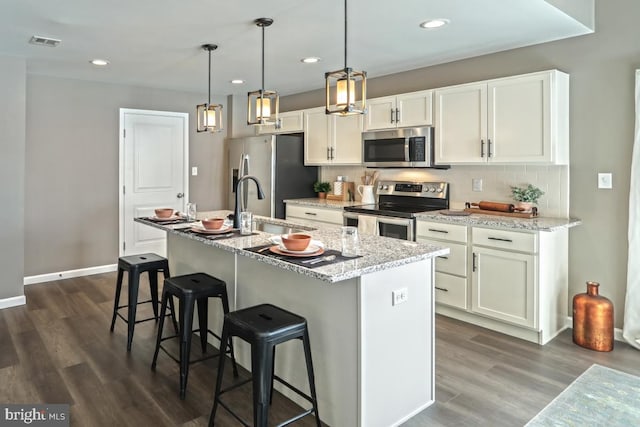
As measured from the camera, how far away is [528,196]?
356 cm

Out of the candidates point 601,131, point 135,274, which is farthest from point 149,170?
point 601,131

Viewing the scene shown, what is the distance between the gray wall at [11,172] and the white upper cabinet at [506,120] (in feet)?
13.0

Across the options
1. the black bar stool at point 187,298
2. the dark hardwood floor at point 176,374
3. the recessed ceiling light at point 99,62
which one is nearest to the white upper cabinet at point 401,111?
the dark hardwood floor at point 176,374

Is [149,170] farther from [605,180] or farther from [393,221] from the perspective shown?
[605,180]

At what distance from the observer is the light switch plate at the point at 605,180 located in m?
3.26

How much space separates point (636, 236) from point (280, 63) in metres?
3.40

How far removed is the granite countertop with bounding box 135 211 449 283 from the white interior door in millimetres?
2916

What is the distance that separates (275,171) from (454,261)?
8.51ft

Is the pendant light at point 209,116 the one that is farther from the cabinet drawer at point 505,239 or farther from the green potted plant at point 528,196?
the green potted plant at point 528,196

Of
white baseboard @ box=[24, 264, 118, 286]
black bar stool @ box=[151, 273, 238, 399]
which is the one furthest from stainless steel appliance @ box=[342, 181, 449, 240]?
white baseboard @ box=[24, 264, 118, 286]

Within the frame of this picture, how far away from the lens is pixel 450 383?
260cm

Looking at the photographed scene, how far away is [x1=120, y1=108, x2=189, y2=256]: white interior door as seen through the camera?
17.8 ft

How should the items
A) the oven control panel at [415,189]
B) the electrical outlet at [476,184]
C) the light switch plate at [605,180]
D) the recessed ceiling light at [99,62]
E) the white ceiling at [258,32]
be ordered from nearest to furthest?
the white ceiling at [258,32] → the light switch plate at [605,180] → the electrical outlet at [476,184] → the recessed ceiling light at [99,62] → the oven control panel at [415,189]

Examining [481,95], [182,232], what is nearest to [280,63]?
[481,95]
